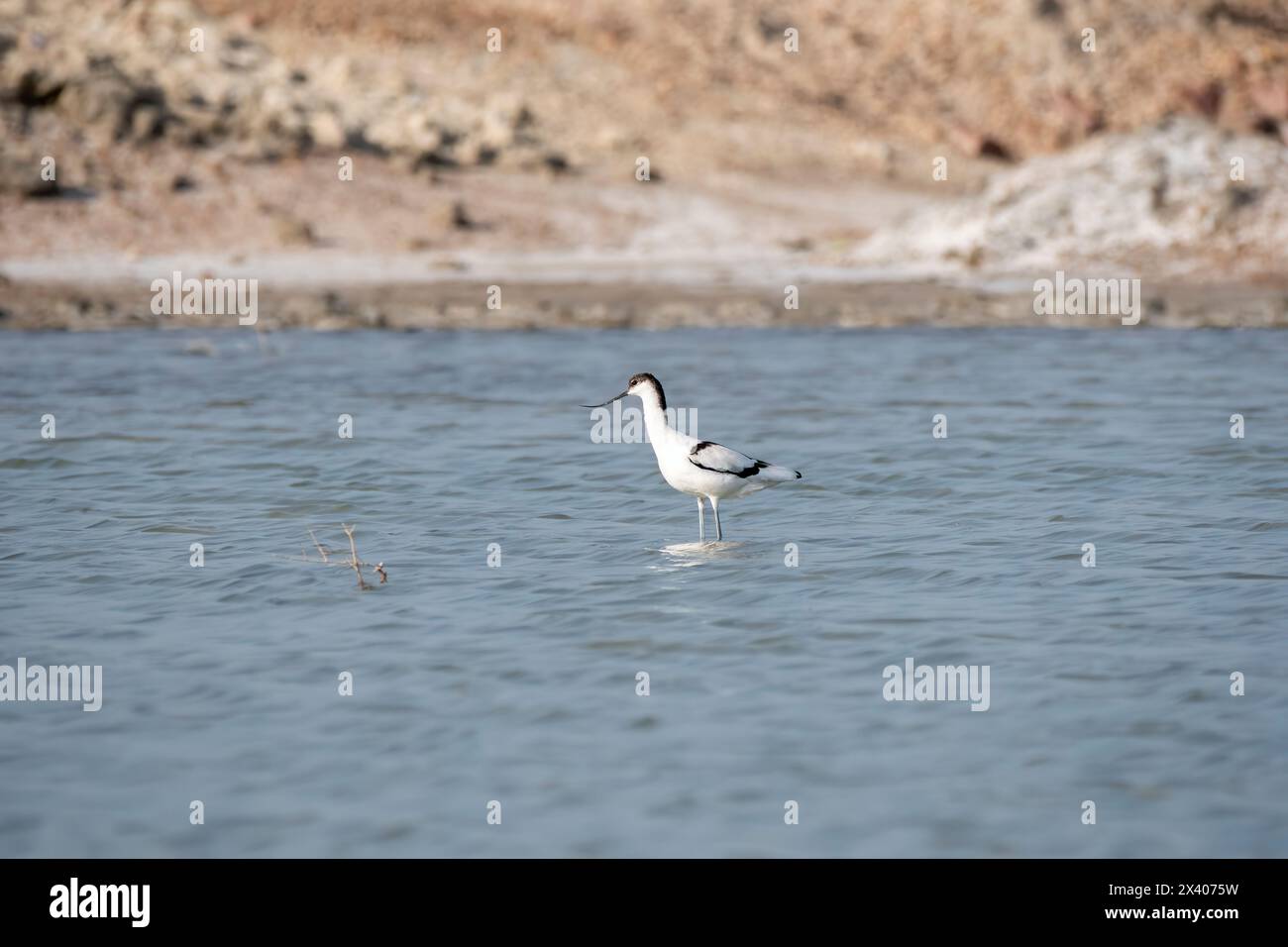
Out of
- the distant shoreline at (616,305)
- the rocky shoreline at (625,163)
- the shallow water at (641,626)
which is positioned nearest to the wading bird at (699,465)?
the shallow water at (641,626)

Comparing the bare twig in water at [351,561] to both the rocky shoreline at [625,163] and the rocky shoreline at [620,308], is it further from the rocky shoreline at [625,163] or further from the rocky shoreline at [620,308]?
the rocky shoreline at [625,163]

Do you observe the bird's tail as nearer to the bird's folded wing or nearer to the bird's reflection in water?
the bird's folded wing

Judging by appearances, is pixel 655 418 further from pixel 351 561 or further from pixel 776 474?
pixel 351 561

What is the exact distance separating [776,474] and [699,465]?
698 millimetres

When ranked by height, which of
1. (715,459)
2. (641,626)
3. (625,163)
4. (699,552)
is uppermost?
(625,163)

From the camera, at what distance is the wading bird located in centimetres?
1191

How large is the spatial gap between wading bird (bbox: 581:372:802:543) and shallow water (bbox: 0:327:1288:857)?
0.47m

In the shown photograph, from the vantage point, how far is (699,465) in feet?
39.0

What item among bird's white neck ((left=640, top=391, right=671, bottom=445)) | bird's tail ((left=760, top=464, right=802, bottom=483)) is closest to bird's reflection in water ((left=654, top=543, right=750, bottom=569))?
bird's tail ((left=760, top=464, right=802, bottom=483))

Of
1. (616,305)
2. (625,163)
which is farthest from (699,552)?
(625,163)

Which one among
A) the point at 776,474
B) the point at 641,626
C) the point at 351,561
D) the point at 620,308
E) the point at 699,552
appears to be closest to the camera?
the point at 641,626

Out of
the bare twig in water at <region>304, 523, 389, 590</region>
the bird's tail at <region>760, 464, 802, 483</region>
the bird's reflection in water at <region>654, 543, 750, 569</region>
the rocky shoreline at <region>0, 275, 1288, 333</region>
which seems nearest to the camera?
the bare twig in water at <region>304, 523, 389, 590</region>

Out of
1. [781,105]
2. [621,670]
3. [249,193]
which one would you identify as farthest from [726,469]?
[781,105]

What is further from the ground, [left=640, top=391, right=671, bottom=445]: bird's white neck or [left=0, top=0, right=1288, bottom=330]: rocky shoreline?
[left=0, top=0, right=1288, bottom=330]: rocky shoreline
